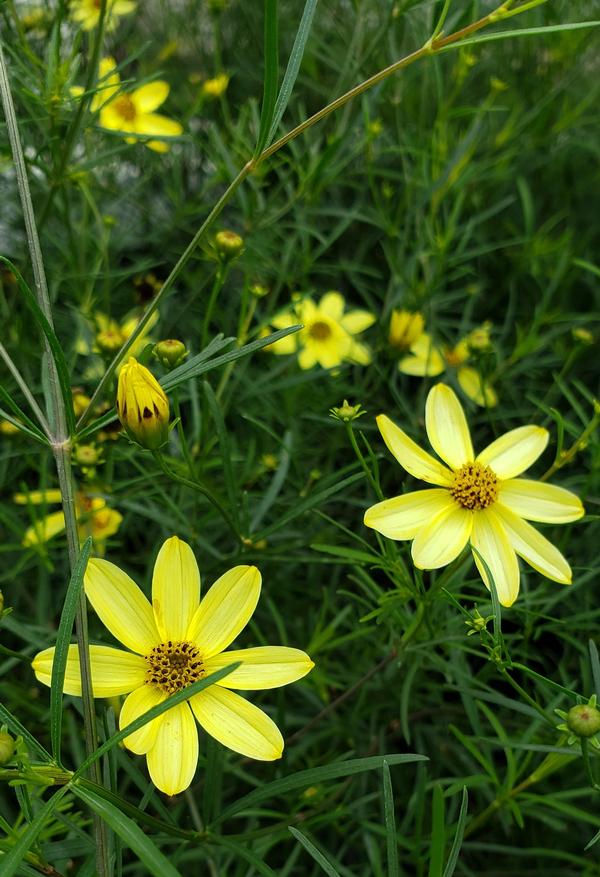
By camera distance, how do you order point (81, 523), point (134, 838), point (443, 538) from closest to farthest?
point (134, 838), point (443, 538), point (81, 523)

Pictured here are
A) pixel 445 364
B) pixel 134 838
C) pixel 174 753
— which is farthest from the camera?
pixel 445 364

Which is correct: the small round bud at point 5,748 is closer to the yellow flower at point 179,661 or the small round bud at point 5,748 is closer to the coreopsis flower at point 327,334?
the yellow flower at point 179,661

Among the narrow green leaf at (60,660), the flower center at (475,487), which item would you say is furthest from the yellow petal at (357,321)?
the narrow green leaf at (60,660)

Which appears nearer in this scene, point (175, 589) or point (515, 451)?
point (175, 589)

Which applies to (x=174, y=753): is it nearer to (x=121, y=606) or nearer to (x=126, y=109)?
(x=121, y=606)

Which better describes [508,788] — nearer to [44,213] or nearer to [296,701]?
[296,701]

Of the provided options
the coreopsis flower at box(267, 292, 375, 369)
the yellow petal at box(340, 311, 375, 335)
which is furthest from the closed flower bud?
the yellow petal at box(340, 311, 375, 335)

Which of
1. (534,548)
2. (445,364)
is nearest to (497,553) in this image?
(534,548)
